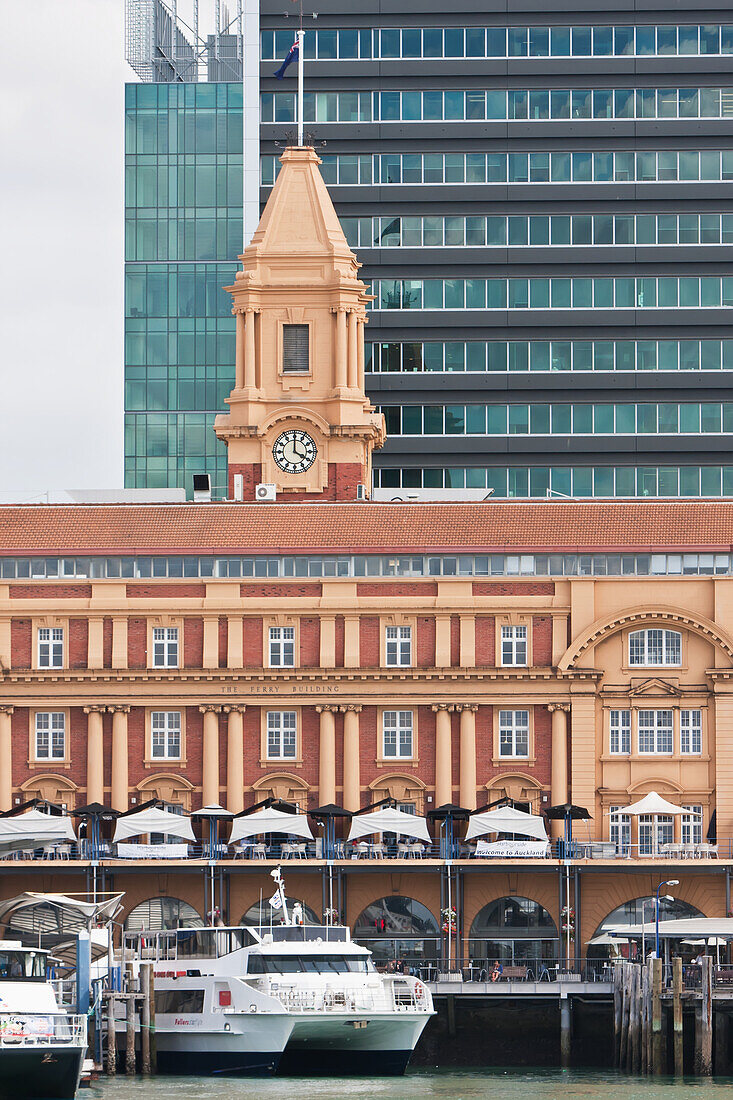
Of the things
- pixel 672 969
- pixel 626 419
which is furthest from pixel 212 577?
pixel 626 419

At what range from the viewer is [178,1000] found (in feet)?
371

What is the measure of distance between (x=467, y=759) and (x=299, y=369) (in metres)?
29.0

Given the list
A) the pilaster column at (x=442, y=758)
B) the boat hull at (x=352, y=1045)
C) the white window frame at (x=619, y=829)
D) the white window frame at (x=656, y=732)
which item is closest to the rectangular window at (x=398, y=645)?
the pilaster column at (x=442, y=758)

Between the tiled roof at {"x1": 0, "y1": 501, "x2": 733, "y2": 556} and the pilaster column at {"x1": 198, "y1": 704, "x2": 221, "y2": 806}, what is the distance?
7.84 metres

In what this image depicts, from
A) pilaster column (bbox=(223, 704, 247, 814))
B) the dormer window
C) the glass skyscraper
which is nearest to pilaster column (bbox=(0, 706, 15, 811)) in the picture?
pilaster column (bbox=(223, 704, 247, 814))

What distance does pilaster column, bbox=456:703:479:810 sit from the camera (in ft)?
450

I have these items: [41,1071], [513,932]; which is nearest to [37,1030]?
[41,1071]

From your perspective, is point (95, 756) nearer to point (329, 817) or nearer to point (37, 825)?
point (37, 825)

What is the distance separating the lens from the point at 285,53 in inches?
7520

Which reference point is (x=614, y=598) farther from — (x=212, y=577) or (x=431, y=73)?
(x=431, y=73)

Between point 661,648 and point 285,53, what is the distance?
67.4m

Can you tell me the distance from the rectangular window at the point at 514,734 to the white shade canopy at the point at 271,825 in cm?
1125

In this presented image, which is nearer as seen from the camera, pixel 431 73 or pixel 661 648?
pixel 661 648

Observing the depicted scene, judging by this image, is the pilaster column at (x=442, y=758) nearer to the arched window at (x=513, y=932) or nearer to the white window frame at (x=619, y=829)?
the arched window at (x=513, y=932)
